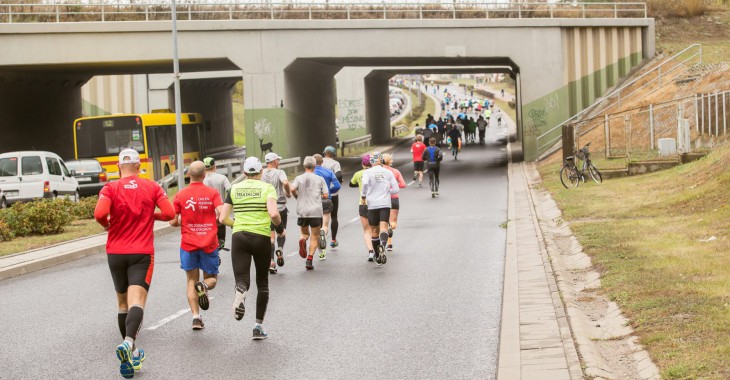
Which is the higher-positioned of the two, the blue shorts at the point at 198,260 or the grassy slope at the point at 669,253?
the blue shorts at the point at 198,260

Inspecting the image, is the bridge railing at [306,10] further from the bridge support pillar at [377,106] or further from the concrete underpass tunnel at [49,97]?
the bridge support pillar at [377,106]

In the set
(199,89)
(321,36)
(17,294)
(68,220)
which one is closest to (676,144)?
(321,36)

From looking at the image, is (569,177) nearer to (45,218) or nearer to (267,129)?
(267,129)

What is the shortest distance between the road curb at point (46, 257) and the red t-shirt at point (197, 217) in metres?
6.28

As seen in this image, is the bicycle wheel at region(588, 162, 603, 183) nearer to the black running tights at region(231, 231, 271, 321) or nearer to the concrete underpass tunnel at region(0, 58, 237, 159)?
the concrete underpass tunnel at region(0, 58, 237, 159)

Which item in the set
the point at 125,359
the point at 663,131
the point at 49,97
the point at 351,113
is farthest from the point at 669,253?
the point at 351,113

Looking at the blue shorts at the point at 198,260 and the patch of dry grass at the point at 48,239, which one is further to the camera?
the patch of dry grass at the point at 48,239

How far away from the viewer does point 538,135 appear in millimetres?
43750

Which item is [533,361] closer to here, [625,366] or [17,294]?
[625,366]

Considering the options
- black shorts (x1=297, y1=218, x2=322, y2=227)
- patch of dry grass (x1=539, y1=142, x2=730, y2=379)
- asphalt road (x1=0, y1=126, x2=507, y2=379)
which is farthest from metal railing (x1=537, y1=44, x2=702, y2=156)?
black shorts (x1=297, y1=218, x2=322, y2=227)

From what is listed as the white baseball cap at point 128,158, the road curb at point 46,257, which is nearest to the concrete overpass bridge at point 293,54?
the road curb at point 46,257

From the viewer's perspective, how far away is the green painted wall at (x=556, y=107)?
1706 inches

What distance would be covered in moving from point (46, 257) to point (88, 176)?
1828 cm

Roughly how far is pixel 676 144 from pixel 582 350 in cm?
2399
